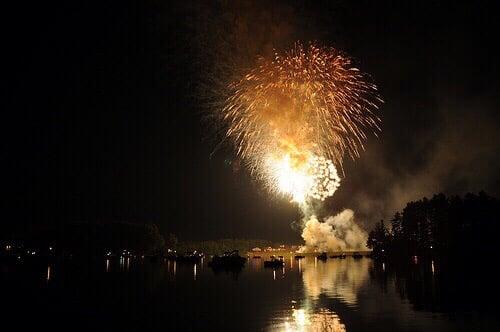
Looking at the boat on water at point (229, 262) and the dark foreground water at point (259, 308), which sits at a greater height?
the boat on water at point (229, 262)

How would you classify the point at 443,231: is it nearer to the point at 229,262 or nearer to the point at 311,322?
the point at 229,262

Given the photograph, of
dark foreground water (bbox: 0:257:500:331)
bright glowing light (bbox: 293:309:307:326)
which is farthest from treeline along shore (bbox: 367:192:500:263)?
bright glowing light (bbox: 293:309:307:326)

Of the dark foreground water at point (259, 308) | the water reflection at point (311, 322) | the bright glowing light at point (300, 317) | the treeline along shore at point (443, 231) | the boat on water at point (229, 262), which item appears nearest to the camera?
the water reflection at point (311, 322)

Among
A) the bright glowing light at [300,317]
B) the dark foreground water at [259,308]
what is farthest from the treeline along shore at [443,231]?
the bright glowing light at [300,317]

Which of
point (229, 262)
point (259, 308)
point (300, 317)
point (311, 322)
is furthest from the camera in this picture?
point (229, 262)

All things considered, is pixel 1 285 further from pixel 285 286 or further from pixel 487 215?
pixel 487 215

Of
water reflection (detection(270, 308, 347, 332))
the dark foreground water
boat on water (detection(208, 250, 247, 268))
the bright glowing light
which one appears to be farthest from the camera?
boat on water (detection(208, 250, 247, 268))

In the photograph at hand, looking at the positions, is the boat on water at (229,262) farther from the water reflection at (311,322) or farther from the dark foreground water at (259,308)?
the water reflection at (311,322)

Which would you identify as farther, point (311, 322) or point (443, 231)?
point (443, 231)

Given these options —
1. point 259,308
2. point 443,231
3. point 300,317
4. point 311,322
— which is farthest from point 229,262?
point 311,322

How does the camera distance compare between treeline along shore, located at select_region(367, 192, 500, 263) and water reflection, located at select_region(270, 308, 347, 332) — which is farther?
treeline along shore, located at select_region(367, 192, 500, 263)

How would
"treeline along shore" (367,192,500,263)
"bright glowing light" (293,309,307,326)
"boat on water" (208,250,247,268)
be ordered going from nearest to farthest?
"bright glowing light" (293,309,307,326), "treeline along shore" (367,192,500,263), "boat on water" (208,250,247,268)

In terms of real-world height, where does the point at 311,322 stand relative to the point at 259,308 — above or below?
above

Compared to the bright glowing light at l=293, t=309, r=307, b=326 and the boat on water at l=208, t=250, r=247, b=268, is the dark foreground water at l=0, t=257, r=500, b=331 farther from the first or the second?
the boat on water at l=208, t=250, r=247, b=268
